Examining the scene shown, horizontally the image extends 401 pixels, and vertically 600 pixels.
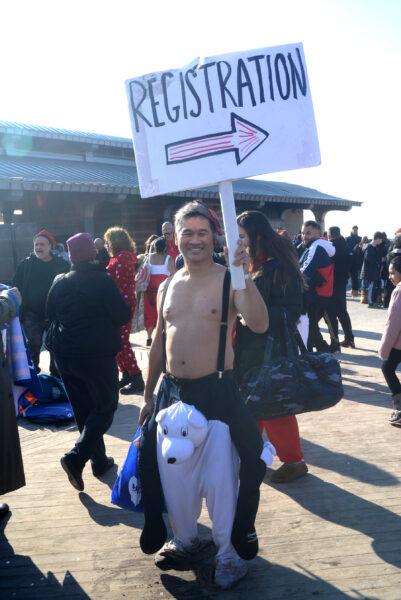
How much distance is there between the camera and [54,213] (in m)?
13.8

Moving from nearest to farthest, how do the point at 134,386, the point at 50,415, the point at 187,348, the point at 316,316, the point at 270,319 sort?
1. the point at 187,348
2. the point at 270,319
3. the point at 50,415
4. the point at 134,386
5. the point at 316,316

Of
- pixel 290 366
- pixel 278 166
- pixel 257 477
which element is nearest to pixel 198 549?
pixel 257 477

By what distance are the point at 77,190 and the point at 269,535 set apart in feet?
34.5

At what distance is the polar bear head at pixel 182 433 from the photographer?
2.48m

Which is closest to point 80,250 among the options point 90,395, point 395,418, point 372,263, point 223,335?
point 90,395

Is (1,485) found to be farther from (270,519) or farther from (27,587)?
(270,519)

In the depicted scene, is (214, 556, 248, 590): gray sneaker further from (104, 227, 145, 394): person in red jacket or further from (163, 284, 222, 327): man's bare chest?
(104, 227, 145, 394): person in red jacket

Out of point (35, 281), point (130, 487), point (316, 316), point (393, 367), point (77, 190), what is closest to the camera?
point (130, 487)

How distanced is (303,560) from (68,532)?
57.0 inches

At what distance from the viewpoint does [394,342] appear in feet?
15.6

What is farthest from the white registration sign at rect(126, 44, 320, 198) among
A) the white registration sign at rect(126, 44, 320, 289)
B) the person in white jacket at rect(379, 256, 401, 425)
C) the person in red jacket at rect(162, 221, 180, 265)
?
the person in red jacket at rect(162, 221, 180, 265)

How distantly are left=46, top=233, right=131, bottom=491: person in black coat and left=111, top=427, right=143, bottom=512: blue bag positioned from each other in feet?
3.19

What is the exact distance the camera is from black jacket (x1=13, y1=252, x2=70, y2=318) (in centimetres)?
660

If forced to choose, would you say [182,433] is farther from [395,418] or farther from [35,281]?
[35,281]
